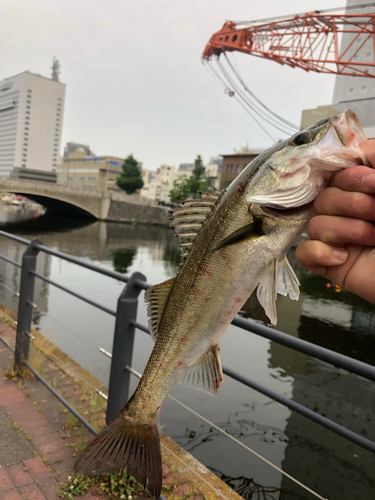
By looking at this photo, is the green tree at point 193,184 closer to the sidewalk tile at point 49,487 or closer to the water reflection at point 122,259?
the water reflection at point 122,259

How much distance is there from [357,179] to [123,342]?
2.34 metres

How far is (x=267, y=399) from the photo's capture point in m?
7.67

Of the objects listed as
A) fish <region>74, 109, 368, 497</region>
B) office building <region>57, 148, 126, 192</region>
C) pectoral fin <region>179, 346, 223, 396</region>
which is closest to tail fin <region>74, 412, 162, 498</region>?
fish <region>74, 109, 368, 497</region>

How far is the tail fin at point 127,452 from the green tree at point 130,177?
7329 cm

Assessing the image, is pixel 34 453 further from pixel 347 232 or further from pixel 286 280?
pixel 347 232

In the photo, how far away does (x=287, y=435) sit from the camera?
6680 mm

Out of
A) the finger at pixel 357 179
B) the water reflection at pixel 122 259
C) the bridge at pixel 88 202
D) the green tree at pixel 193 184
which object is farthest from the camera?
the green tree at pixel 193 184

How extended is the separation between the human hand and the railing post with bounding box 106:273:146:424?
5.99ft

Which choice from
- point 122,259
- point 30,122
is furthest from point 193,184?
point 30,122

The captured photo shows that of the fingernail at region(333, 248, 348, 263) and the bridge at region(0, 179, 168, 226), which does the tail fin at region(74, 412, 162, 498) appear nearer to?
the fingernail at region(333, 248, 348, 263)

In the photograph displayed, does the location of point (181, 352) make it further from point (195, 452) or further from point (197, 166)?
point (197, 166)

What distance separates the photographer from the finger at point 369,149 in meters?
1.05

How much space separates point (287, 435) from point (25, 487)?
17.1 feet

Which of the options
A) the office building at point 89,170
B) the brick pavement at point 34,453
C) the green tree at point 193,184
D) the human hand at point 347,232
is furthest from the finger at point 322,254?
the office building at point 89,170
